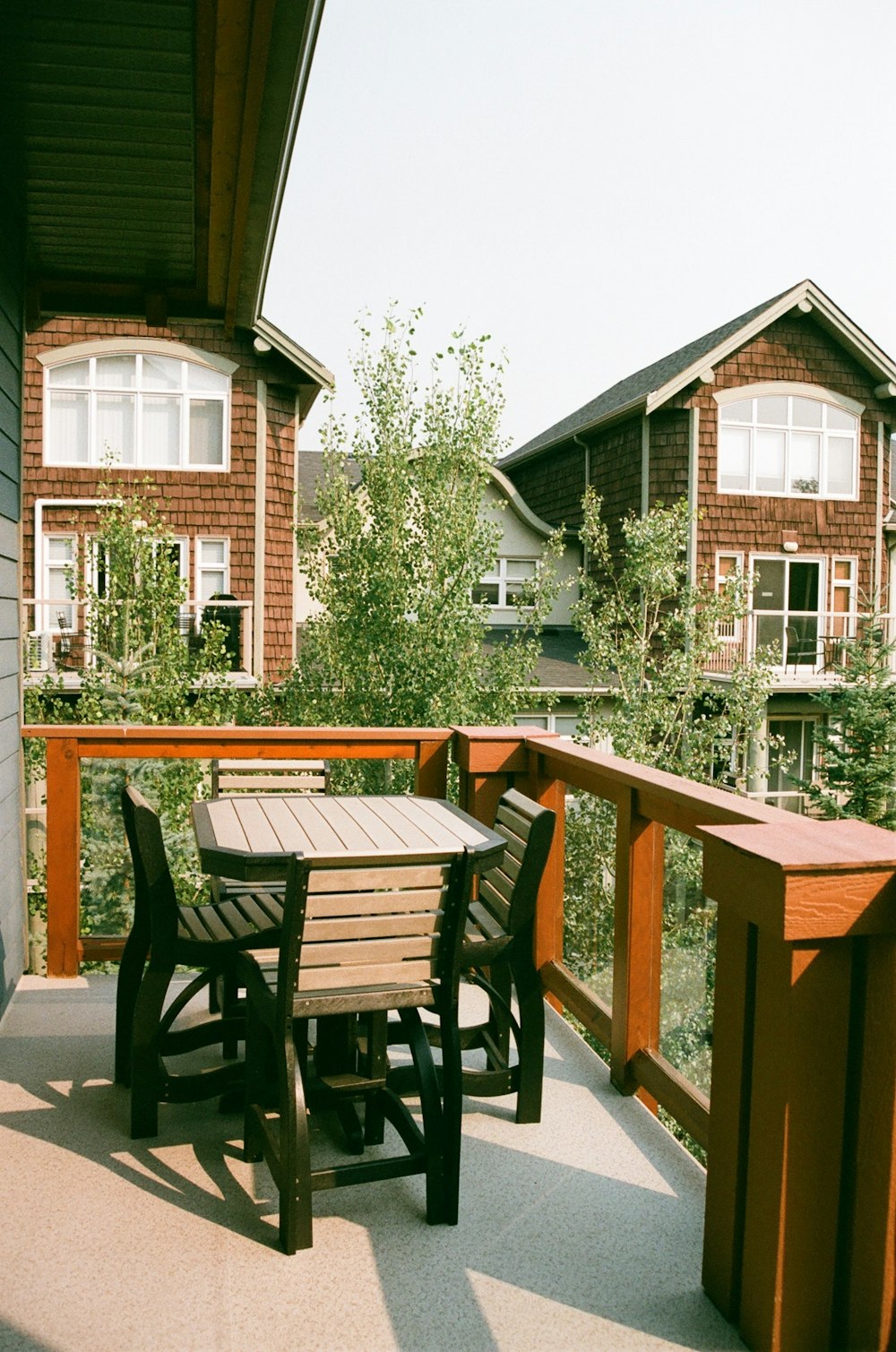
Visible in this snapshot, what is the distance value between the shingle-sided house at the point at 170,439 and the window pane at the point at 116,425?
0.01 meters

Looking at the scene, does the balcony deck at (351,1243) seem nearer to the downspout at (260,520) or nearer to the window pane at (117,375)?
the downspout at (260,520)

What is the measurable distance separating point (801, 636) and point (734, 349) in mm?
4853

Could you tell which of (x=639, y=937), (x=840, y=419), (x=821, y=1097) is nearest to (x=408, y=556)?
(x=840, y=419)

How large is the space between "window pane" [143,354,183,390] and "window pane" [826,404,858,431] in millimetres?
10860

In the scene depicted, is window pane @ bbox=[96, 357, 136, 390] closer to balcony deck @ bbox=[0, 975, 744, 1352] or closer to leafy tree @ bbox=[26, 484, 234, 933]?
leafy tree @ bbox=[26, 484, 234, 933]

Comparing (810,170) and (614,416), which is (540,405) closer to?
(810,170)

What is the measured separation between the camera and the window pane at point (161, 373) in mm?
15273

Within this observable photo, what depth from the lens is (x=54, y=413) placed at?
15203mm

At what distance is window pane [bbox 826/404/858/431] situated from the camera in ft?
62.4

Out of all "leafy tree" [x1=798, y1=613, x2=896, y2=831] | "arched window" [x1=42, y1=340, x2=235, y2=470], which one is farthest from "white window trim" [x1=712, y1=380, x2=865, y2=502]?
"arched window" [x1=42, y1=340, x2=235, y2=470]

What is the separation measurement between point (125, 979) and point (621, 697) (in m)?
11.7

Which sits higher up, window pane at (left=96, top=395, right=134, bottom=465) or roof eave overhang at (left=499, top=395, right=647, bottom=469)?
roof eave overhang at (left=499, top=395, right=647, bottom=469)

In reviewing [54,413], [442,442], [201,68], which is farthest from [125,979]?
[54,413]

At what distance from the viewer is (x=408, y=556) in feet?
43.2
